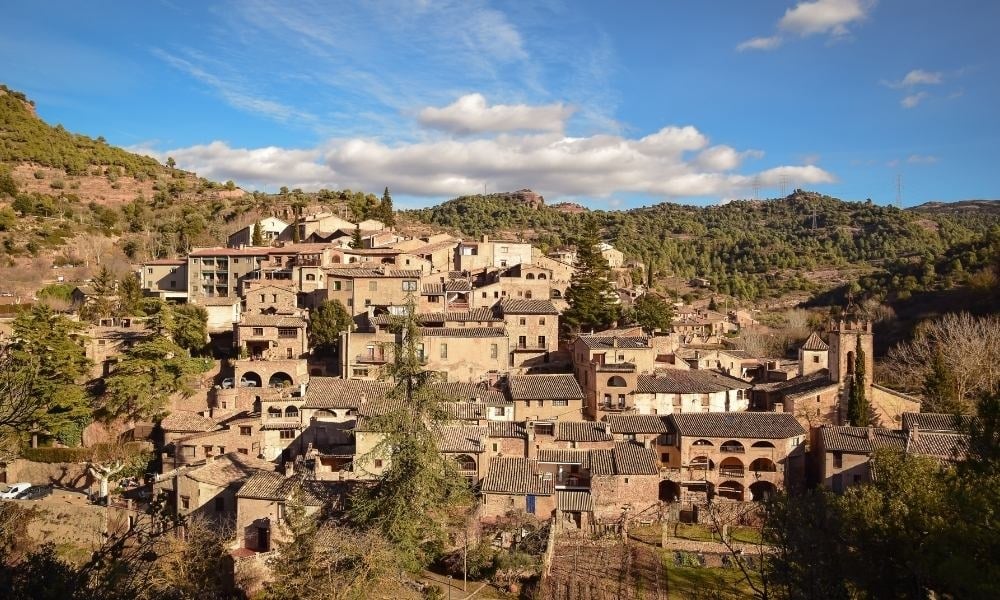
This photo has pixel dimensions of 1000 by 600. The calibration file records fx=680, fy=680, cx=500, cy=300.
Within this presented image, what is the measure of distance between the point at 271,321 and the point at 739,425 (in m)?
25.4

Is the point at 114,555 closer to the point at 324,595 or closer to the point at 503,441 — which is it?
the point at 324,595

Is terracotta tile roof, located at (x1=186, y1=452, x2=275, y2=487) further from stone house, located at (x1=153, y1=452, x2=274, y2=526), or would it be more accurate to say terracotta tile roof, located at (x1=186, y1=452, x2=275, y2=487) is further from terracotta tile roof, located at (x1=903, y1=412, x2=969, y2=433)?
terracotta tile roof, located at (x1=903, y1=412, x2=969, y2=433)

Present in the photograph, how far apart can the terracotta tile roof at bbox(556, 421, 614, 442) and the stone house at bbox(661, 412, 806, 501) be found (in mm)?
3476

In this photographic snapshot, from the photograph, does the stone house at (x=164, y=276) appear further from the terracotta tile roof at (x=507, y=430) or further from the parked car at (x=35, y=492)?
the terracotta tile roof at (x=507, y=430)

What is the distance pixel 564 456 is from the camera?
3009 cm

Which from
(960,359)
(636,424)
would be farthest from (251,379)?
(960,359)

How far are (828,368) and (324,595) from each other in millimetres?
30458

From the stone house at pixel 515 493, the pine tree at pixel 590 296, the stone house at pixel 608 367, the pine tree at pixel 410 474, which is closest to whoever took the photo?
the pine tree at pixel 410 474

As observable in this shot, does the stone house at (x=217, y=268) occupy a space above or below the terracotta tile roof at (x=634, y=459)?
above

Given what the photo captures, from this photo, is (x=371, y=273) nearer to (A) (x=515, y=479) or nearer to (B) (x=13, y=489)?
(A) (x=515, y=479)

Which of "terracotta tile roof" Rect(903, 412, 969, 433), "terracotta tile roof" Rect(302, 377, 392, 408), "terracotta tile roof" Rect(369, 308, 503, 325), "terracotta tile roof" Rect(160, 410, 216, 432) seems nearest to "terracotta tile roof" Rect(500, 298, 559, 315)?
"terracotta tile roof" Rect(369, 308, 503, 325)

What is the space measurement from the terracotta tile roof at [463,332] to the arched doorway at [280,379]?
7456 mm

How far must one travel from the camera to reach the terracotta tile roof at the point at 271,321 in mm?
38156

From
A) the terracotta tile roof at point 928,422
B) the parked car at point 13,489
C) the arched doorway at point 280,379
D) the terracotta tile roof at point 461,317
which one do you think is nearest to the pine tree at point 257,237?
the terracotta tile roof at point 461,317
